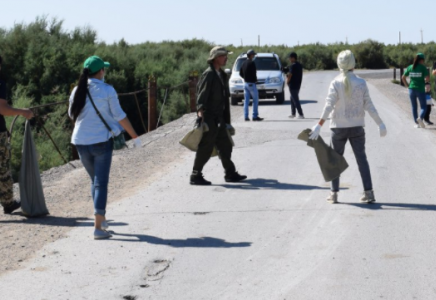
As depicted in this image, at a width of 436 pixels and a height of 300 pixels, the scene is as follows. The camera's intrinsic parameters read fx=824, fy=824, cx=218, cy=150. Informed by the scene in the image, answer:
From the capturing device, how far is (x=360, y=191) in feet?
35.6

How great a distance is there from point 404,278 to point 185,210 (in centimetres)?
371

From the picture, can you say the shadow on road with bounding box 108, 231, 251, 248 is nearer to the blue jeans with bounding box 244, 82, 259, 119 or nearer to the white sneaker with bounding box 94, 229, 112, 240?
the white sneaker with bounding box 94, 229, 112, 240

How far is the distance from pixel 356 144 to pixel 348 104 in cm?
52

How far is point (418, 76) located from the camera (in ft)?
61.7

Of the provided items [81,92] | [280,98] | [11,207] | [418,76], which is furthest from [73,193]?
[280,98]

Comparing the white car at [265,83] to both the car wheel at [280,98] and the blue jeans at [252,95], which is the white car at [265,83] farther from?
the blue jeans at [252,95]

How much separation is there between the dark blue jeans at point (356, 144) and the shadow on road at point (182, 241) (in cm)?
232

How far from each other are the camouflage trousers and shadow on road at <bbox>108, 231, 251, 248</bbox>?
6.16 feet

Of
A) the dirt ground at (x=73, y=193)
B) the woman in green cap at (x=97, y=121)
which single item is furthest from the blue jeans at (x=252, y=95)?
the woman in green cap at (x=97, y=121)

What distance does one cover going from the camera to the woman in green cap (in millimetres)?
8359

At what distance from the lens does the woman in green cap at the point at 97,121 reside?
8.36m

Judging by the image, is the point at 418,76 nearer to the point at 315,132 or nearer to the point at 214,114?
the point at 214,114

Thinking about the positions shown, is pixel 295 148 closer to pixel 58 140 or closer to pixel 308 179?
pixel 308 179

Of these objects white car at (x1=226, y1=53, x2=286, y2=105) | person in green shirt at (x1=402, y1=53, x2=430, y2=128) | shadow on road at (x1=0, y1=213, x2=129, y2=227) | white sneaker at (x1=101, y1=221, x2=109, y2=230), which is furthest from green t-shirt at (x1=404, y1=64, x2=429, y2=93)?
white sneaker at (x1=101, y1=221, x2=109, y2=230)
